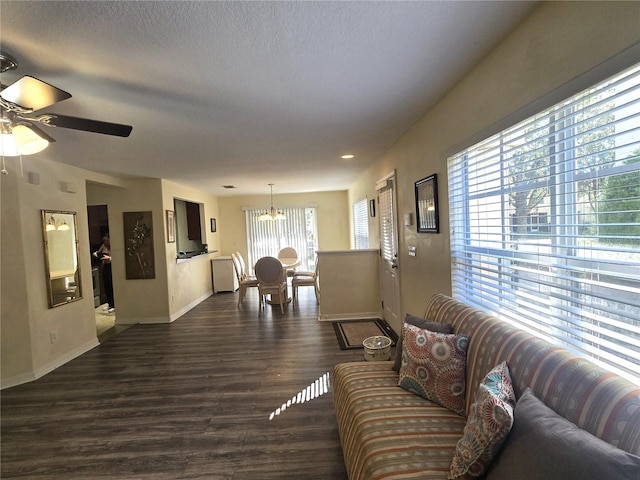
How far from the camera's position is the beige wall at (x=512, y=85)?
3.73 feet

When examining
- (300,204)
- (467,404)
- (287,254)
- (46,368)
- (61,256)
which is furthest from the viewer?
(300,204)

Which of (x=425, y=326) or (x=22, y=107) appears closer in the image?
(x=22, y=107)

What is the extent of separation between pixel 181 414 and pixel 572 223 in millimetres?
2875

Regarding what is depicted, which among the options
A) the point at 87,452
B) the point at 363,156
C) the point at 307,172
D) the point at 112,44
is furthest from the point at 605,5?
the point at 307,172

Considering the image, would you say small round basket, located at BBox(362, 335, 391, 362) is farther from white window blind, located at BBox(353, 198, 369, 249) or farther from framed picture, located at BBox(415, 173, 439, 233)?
white window blind, located at BBox(353, 198, 369, 249)

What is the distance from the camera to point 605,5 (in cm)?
111

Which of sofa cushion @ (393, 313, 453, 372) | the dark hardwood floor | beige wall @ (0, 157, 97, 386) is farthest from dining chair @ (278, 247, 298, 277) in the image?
sofa cushion @ (393, 313, 453, 372)

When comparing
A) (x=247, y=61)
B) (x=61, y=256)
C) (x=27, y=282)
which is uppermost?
(x=247, y=61)

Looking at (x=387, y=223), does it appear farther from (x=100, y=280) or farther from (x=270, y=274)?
(x=100, y=280)

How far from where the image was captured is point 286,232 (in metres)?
8.28

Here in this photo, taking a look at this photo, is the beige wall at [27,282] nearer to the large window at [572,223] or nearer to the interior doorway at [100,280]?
the interior doorway at [100,280]

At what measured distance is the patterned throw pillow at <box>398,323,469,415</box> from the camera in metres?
1.59

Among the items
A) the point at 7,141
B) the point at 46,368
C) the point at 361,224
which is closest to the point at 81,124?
the point at 7,141

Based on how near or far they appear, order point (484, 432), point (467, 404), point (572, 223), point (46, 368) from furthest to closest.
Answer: point (46, 368) < point (467, 404) < point (572, 223) < point (484, 432)
